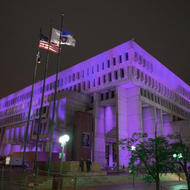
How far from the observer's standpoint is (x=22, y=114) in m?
77.1

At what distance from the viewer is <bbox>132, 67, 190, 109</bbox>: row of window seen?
47500mm

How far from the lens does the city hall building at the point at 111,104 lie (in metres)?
44.1

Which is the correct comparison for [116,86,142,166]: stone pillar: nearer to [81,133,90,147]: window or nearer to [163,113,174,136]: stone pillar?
[81,133,90,147]: window

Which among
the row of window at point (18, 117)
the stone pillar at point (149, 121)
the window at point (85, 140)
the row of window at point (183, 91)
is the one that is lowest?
the window at point (85, 140)

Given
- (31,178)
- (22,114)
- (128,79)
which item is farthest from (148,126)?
(22,114)

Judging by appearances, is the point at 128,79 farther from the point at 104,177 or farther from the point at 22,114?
the point at 22,114

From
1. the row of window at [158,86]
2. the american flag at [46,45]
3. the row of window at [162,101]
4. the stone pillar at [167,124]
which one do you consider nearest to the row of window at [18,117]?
the row of window at [162,101]

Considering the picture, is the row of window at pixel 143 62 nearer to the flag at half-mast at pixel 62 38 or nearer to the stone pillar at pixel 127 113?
the stone pillar at pixel 127 113

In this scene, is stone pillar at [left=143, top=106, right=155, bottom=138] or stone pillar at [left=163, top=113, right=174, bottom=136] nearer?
stone pillar at [left=143, top=106, right=155, bottom=138]

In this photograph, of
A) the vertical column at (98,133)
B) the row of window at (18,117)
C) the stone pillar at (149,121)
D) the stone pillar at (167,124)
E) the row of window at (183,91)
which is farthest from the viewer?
the row of window at (18,117)

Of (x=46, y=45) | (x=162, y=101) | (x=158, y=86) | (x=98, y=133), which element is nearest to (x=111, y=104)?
(x=98, y=133)

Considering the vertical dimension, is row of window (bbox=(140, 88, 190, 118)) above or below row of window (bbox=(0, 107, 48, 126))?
above

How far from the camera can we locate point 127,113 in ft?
155

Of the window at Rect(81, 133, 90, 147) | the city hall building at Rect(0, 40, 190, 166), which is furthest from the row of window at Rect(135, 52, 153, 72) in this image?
the window at Rect(81, 133, 90, 147)
